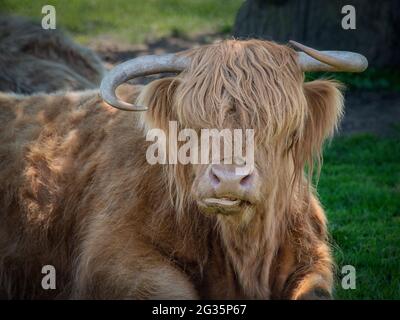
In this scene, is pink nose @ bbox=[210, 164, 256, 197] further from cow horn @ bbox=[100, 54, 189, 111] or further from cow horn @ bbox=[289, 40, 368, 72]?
cow horn @ bbox=[289, 40, 368, 72]

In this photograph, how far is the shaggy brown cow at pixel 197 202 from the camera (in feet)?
17.1

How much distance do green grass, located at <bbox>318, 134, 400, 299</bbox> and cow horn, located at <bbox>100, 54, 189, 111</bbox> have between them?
1908mm

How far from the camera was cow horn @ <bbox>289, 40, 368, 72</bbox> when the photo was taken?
5.25 metres

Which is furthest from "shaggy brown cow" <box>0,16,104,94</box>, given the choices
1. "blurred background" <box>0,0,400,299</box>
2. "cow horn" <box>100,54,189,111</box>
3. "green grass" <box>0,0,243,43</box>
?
"green grass" <box>0,0,243,43</box>

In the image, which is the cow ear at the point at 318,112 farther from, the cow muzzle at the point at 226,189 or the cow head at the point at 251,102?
the cow muzzle at the point at 226,189

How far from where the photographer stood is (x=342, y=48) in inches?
448

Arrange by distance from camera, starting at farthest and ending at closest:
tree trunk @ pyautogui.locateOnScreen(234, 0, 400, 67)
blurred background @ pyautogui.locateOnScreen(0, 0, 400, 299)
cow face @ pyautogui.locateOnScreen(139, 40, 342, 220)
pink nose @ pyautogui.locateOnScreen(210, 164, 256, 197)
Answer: tree trunk @ pyautogui.locateOnScreen(234, 0, 400, 67) < blurred background @ pyautogui.locateOnScreen(0, 0, 400, 299) < cow face @ pyautogui.locateOnScreen(139, 40, 342, 220) < pink nose @ pyautogui.locateOnScreen(210, 164, 256, 197)

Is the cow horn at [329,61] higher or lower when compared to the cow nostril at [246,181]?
higher

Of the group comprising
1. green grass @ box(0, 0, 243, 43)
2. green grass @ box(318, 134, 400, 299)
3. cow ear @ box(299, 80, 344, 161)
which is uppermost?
green grass @ box(0, 0, 243, 43)

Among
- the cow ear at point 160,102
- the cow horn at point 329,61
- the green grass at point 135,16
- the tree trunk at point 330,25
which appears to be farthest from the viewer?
the green grass at point 135,16

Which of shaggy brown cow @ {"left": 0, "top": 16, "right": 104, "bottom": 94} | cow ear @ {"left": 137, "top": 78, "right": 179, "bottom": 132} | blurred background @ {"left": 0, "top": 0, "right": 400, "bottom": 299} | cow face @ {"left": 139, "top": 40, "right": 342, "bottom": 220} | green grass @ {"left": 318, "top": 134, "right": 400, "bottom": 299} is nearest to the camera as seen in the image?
cow face @ {"left": 139, "top": 40, "right": 342, "bottom": 220}

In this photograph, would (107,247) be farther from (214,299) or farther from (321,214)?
(321,214)

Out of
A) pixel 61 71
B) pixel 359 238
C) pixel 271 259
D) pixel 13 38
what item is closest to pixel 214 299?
pixel 271 259

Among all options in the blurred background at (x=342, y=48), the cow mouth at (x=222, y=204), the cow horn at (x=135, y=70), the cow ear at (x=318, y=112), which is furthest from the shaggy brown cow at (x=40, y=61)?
the cow mouth at (x=222, y=204)
